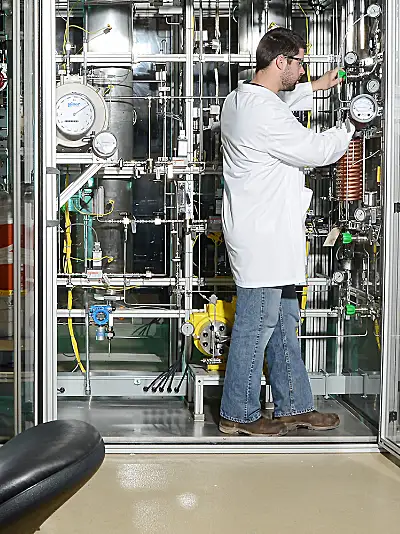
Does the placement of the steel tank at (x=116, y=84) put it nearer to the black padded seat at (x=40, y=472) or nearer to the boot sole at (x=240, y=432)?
the boot sole at (x=240, y=432)

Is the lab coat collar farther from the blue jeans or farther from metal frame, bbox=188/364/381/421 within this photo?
metal frame, bbox=188/364/381/421

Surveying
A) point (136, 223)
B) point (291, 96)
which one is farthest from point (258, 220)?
point (136, 223)

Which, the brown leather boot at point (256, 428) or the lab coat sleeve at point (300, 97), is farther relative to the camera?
the lab coat sleeve at point (300, 97)

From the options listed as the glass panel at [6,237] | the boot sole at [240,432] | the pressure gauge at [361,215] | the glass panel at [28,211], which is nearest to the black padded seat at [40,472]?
the glass panel at [6,237]

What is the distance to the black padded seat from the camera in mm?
1166

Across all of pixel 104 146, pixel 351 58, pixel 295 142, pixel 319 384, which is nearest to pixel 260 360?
pixel 319 384

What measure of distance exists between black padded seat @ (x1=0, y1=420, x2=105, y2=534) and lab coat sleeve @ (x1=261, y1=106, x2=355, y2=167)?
2.71m

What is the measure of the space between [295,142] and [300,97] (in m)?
0.49

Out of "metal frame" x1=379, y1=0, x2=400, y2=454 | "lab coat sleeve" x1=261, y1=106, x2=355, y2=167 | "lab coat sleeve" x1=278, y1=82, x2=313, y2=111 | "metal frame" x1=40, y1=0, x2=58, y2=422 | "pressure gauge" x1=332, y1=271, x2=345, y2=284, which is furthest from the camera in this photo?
"pressure gauge" x1=332, y1=271, x2=345, y2=284

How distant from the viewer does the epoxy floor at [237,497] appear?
2908mm

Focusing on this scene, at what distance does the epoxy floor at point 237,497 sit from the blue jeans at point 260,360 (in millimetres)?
308

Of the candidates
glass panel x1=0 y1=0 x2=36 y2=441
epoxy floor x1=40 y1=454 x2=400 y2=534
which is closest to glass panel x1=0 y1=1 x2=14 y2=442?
glass panel x1=0 y1=0 x2=36 y2=441

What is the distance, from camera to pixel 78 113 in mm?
4191

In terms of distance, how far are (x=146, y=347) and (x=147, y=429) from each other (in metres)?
0.85
